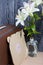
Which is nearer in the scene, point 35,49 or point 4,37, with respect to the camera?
point 4,37

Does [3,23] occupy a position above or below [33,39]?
above

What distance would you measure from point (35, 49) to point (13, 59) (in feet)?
0.89

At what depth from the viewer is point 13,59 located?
107 centimetres

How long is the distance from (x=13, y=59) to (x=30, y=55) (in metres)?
0.25

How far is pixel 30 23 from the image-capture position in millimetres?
1254

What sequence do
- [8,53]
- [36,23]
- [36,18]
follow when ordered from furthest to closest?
[36,23] < [36,18] < [8,53]

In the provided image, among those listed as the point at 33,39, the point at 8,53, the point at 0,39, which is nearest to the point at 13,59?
the point at 8,53

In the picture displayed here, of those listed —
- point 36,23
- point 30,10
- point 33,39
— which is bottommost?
point 33,39

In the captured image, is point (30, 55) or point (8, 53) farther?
point (30, 55)

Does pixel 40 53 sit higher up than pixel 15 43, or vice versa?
pixel 15 43

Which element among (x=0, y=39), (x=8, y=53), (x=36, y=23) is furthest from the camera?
(x=36, y=23)

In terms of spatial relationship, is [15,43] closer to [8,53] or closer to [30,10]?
[8,53]

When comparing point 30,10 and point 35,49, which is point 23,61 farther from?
point 30,10

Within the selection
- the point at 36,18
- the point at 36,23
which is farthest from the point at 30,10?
the point at 36,23
